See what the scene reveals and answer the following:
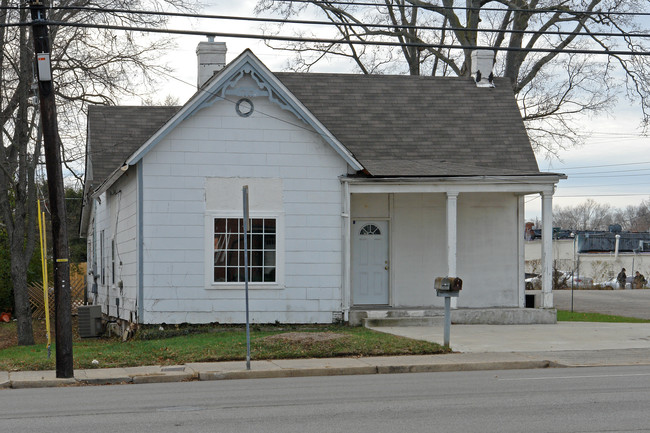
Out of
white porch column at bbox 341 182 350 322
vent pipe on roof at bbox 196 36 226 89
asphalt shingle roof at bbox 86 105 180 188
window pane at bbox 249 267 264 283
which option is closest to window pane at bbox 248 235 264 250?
window pane at bbox 249 267 264 283

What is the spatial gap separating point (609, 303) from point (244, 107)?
17.1 metres

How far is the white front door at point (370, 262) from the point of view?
22.0 meters

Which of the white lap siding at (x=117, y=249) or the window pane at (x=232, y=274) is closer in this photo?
the window pane at (x=232, y=274)

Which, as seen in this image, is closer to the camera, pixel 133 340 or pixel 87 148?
pixel 133 340

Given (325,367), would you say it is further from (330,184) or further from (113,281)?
(113,281)

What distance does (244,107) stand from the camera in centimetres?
1988

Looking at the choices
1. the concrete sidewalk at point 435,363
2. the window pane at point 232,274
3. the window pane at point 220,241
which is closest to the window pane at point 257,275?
the window pane at point 232,274

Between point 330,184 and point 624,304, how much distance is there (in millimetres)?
14789

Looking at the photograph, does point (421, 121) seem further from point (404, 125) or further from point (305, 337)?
point (305, 337)

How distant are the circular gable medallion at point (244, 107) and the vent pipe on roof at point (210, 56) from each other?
376cm

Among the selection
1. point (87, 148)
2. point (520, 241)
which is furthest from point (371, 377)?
point (87, 148)

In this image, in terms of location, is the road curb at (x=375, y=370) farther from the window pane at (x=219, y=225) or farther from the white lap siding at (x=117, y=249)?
the white lap siding at (x=117, y=249)

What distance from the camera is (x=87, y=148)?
27.4 meters

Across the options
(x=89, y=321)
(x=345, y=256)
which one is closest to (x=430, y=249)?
(x=345, y=256)
